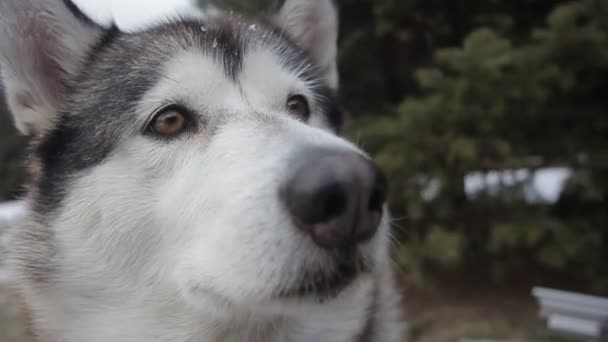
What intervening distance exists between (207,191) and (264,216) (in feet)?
1.08

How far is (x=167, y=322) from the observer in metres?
2.08

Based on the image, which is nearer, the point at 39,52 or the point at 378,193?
Result: the point at 378,193

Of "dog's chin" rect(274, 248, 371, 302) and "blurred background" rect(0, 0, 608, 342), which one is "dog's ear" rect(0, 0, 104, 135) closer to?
"dog's chin" rect(274, 248, 371, 302)

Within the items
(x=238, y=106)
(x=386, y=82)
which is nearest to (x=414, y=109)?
(x=386, y=82)

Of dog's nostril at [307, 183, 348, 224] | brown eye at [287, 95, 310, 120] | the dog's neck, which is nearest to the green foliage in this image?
brown eye at [287, 95, 310, 120]

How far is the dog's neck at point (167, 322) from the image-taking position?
2039 mm

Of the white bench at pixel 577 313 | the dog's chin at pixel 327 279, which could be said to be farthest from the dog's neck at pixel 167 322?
the white bench at pixel 577 313

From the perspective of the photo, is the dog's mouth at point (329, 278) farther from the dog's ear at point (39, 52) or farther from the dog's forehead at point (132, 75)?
the dog's ear at point (39, 52)

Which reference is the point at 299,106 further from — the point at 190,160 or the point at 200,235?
the point at 200,235

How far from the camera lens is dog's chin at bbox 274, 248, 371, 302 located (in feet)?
5.41

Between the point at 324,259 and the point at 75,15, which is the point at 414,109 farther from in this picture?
the point at 324,259

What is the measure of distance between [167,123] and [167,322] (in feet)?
2.63

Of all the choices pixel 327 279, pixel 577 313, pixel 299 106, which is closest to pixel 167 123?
pixel 299 106

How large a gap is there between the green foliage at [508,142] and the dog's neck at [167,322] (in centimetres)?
297
